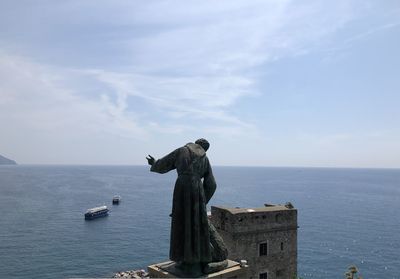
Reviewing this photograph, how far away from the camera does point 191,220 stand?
7.40m

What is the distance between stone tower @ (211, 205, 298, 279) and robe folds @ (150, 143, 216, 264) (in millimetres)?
24935

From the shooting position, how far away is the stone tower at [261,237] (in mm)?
32062

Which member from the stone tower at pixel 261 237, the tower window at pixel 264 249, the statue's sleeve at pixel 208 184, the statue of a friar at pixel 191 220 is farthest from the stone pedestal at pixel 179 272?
the tower window at pixel 264 249

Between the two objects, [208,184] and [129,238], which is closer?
[208,184]

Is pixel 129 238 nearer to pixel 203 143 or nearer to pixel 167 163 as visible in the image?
pixel 203 143

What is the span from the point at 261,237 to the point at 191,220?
89.6 feet

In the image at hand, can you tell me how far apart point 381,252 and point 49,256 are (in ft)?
169

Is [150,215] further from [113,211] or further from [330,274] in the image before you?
[330,274]

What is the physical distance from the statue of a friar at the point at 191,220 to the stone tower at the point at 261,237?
81.4 ft

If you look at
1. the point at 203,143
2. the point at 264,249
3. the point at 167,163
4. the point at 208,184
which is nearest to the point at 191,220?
the point at 208,184

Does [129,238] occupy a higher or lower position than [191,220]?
lower

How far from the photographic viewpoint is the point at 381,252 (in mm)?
60656

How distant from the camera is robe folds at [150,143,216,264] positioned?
7.29m

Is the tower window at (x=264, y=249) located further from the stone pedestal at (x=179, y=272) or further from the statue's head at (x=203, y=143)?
the statue's head at (x=203, y=143)
